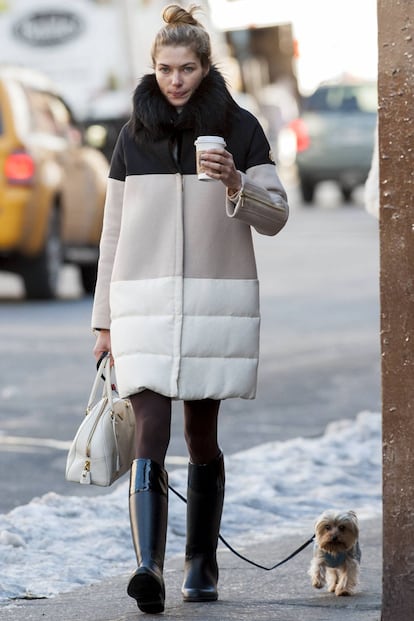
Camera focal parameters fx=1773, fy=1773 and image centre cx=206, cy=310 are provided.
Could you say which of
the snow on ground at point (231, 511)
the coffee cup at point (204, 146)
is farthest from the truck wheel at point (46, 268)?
the coffee cup at point (204, 146)

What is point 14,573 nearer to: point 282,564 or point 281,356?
point 282,564

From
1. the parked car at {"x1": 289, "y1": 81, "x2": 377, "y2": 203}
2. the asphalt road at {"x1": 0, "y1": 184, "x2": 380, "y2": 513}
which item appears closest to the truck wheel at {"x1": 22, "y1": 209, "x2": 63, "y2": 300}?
the asphalt road at {"x1": 0, "y1": 184, "x2": 380, "y2": 513}

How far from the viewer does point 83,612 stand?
497cm

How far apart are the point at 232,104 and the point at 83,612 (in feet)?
4.86

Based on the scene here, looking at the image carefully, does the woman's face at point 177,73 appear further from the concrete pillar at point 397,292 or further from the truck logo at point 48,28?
the truck logo at point 48,28

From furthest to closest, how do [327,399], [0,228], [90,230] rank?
1. [90,230]
2. [0,228]
3. [327,399]

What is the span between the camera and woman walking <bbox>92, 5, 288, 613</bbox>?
4.86 m

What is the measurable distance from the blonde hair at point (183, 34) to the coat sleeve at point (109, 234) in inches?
12.0

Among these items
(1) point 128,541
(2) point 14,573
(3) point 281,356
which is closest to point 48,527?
(1) point 128,541

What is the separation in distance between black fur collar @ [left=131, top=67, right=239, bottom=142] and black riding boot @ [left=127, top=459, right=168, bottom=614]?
35.9 inches

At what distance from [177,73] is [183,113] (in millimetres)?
113

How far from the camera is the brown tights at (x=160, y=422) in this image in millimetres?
4855

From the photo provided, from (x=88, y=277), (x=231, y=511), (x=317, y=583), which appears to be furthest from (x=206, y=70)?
(x=88, y=277)

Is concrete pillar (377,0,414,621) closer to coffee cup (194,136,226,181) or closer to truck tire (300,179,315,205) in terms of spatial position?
coffee cup (194,136,226,181)
